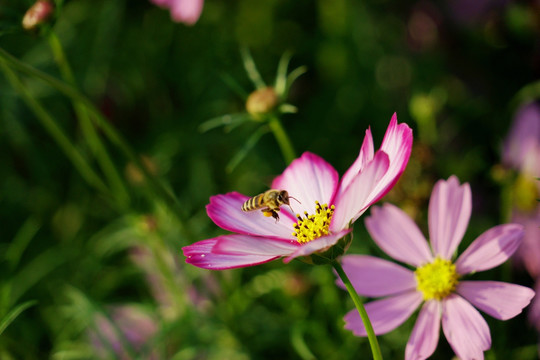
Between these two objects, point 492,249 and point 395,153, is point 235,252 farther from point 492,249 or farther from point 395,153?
point 492,249

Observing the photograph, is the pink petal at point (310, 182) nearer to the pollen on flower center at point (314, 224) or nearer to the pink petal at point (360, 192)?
the pollen on flower center at point (314, 224)

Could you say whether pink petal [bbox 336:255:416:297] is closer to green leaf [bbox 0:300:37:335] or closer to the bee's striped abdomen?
the bee's striped abdomen

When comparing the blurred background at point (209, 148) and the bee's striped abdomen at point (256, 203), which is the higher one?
the blurred background at point (209, 148)

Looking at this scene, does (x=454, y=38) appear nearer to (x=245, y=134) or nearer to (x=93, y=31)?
(x=245, y=134)

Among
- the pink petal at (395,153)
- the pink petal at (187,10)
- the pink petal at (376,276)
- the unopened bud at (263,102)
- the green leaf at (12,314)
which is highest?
the pink petal at (187,10)

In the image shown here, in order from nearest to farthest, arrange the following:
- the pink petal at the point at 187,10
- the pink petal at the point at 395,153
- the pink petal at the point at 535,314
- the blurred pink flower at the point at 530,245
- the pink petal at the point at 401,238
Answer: the pink petal at the point at 395,153
the pink petal at the point at 401,238
the pink petal at the point at 535,314
the blurred pink flower at the point at 530,245
the pink petal at the point at 187,10

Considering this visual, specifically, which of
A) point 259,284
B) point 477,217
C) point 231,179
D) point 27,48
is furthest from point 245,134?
point 27,48

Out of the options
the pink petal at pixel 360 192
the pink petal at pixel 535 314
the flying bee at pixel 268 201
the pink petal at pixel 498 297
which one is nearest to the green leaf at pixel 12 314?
the flying bee at pixel 268 201
